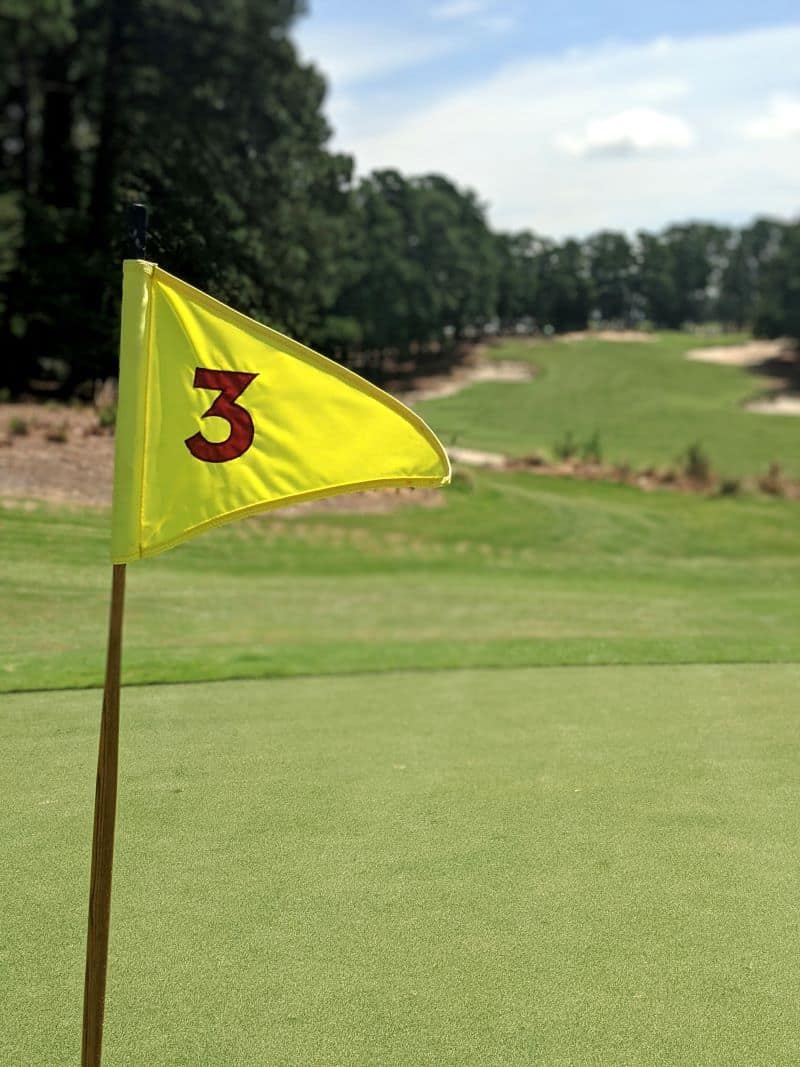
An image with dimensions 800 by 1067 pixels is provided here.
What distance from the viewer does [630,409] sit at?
4572 cm

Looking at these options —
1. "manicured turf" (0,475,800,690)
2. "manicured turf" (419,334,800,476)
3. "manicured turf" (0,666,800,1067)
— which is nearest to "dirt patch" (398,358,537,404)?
"manicured turf" (419,334,800,476)

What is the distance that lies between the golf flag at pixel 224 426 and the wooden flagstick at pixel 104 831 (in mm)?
136

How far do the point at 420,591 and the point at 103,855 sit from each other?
10.2 meters

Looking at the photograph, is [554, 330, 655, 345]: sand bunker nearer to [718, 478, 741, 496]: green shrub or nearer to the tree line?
the tree line

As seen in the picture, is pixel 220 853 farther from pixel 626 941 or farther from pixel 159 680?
pixel 159 680

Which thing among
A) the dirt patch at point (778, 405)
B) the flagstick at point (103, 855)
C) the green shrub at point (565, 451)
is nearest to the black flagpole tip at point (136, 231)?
the flagstick at point (103, 855)

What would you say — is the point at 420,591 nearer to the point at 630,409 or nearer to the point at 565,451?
the point at 565,451

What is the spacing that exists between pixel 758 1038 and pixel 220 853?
216 centimetres

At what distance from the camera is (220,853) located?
167 inches

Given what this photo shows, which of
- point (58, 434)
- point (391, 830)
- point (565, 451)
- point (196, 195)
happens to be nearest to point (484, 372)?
point (565, 451)

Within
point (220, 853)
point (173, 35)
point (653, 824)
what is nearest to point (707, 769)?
point (653, 824)

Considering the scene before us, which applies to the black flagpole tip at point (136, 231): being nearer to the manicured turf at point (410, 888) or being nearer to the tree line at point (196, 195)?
the manicured turf at point (410, 888)

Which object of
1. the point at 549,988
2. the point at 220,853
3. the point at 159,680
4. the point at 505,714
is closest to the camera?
the point at 549,988

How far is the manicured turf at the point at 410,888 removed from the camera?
314 cm
